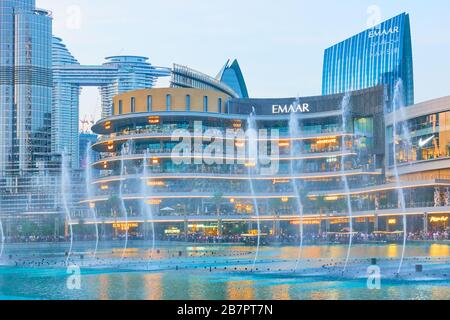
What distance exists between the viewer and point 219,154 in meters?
156

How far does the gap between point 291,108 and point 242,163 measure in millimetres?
15176

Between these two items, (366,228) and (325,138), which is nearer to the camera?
(366,228)

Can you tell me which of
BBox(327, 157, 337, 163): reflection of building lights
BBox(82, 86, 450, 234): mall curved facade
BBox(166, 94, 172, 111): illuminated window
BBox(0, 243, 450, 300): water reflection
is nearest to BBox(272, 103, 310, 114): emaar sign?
BBox(82, 86, 450, 234): mall curved facade

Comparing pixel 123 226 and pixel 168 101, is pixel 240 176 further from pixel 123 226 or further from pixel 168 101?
pixel 123 226

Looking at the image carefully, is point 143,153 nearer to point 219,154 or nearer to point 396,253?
point 219,154

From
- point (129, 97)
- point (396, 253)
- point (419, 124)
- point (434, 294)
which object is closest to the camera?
point (434, 294)

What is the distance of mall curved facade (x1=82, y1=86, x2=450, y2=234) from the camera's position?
142875 mm

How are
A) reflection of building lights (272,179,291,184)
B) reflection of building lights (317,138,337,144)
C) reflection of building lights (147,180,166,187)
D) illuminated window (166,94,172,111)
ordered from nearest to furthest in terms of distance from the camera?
reflection of building lights (147,180,166,187) → reflection of building lights (272,179,291,184) → reflection of building lights (317,138,337,144) → illuminated window (166,94,172,111)

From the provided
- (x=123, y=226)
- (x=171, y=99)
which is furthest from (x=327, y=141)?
(x=123, y=226)

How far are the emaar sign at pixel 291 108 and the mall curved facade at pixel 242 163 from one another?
0.20m

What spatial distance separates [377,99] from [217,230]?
132ft

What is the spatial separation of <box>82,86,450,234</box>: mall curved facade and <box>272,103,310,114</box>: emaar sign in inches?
7.8

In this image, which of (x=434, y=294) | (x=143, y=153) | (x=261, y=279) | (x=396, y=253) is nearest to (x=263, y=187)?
(x=143, y=153)

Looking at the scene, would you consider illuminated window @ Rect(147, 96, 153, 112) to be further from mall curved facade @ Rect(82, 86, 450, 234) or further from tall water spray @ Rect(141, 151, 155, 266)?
tall water spray @ Rect(141, 151, 155, 266)
